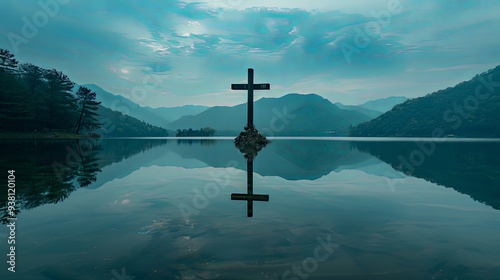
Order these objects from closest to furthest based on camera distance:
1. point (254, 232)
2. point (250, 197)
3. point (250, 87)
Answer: point (254, 232) < point (250, 197) < point (250, 87)

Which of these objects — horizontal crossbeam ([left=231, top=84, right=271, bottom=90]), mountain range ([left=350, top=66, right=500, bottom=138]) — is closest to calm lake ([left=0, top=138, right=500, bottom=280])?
horizontal crossbeam ([left=231, top=84, right=271, bottom=90])

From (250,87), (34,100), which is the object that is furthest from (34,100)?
(250,87)

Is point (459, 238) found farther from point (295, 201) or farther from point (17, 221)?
point (17, 221)

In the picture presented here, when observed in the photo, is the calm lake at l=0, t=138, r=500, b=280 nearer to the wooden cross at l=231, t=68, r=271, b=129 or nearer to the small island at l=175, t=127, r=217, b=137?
the wooden cross at l=231, t=68, r=271, b=129

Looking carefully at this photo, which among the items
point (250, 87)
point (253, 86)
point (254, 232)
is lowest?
point (254, 232)

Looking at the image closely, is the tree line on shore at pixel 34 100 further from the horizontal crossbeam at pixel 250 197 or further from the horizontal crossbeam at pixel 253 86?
the horizontal crossbeam at pixel 250 197

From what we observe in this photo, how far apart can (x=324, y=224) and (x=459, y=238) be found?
296 cm

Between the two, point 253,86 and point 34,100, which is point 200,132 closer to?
point 34,100

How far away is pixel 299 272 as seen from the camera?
4570 millimetres

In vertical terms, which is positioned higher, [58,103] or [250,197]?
[58,103]

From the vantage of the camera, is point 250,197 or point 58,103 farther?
point 58,103

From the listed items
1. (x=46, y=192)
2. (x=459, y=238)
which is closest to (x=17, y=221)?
(x=46, y=192)

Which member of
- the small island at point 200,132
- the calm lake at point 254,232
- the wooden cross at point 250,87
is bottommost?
the calm lake at point 254,232

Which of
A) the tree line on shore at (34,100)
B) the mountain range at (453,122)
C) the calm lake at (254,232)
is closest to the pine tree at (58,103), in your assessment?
the tree line on shore at (34,100)
